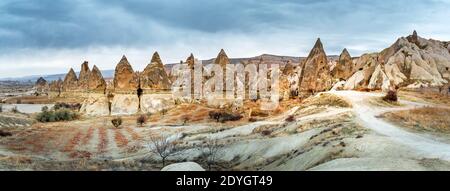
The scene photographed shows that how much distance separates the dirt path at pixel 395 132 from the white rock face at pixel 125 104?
59.9 feet

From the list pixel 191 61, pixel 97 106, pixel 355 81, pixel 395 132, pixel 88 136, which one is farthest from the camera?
pixel 355 81

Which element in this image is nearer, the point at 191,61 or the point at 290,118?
the point at 290,118

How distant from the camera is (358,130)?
73.6 ft

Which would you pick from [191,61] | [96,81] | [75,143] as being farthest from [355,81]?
[75,143]

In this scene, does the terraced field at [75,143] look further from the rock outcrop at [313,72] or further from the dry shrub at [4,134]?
the rock outcrop at [313,72]

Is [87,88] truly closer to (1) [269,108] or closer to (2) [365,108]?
(1) [269,108]

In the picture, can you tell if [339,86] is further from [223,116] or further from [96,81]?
[96,81]

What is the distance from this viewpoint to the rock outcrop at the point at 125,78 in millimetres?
46778

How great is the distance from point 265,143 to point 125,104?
2126cm

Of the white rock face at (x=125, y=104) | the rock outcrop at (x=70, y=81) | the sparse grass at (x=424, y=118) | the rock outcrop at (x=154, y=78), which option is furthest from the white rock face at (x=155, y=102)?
the rock outcrop at (x=70, y=81)

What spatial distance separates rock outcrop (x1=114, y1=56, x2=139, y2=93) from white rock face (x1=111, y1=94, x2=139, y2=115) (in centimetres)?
162

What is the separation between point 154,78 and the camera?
166ft

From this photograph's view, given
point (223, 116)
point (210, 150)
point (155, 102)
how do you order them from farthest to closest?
point (155, 102) < point (223, 116) < point (210, 150)

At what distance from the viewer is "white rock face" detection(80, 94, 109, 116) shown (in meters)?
44.8
